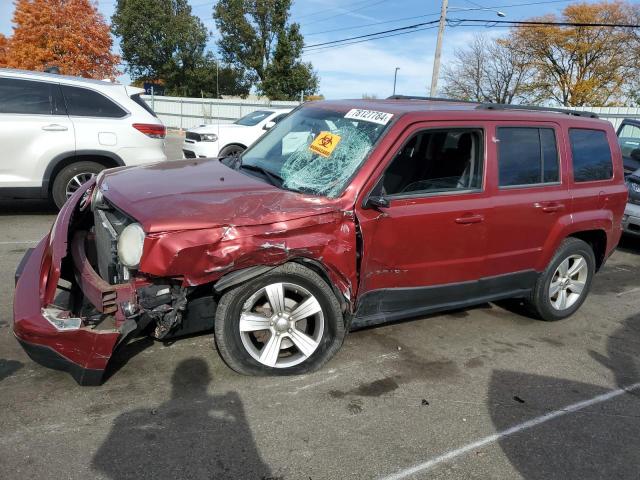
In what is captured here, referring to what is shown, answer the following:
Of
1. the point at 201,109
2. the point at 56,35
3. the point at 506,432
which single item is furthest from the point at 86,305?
the point at 56,35

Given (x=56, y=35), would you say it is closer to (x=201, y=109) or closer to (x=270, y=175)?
(x=201, y=109)

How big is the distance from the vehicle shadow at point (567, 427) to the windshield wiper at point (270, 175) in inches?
78.0

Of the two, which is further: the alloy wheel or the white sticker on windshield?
the white sticker on windshield

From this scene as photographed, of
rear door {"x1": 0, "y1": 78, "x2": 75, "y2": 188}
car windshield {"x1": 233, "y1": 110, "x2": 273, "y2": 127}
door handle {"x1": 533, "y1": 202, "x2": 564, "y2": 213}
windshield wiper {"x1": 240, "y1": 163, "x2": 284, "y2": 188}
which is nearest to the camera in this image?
windshield wiper {"x1": 240, "y1": 163, "x2": 284, "y2": 188}

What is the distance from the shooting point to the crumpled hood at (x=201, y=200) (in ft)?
9.55

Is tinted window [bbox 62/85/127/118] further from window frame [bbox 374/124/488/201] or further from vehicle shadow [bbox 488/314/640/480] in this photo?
vehicle shadow [bbox 488/314/640/480]

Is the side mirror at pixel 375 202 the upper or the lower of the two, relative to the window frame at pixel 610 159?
lower

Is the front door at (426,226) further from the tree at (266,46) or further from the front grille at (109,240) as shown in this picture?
the tree at (266,46)

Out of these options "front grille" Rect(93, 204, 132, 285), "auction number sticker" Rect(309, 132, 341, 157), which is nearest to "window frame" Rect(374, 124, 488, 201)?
"auction number sticker" Rect(309, 132, 341, 157)

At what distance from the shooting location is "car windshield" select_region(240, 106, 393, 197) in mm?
3500

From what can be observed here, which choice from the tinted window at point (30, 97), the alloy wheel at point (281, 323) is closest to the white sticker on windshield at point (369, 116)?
the alloy wheel at point (281, 323)

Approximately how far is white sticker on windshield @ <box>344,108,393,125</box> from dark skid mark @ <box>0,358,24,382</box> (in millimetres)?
2776

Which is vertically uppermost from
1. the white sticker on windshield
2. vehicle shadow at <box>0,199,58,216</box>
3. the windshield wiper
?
the white sticker on windshield

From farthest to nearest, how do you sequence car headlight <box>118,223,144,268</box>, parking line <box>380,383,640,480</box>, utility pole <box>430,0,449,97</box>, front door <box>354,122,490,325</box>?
utility pole <box>430,0,449,97</box>, front door <box>354,122,490,325</box>, car headlight <box>118,223,144,268</box>, parking line <box>380,383,640,480</box>
